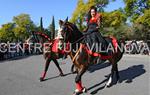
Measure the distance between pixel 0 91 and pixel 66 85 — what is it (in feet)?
8.34

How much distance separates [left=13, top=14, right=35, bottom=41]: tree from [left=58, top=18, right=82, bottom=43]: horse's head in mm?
82544

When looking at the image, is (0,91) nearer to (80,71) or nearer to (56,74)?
(80,71)

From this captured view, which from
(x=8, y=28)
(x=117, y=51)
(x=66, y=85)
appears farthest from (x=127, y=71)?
(x=8, y=28)

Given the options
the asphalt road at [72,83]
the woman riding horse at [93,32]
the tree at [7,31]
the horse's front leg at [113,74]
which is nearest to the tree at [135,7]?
the asphalt road at [72,83]

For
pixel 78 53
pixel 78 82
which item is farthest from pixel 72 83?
pixel 78 53

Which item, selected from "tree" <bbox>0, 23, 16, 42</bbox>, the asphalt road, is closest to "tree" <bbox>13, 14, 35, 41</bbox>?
"tree" <bbox>0, 23, 16, 42</bbox>

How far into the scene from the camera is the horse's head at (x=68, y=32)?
34.8ft

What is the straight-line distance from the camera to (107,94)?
10.4 metres

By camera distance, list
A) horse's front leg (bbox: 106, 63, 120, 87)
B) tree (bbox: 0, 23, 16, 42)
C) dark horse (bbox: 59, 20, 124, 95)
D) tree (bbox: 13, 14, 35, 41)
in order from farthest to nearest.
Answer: tree (bbox: 0, 23, 16, 42)
tree (bbox: 13, 14, 35, 41)
horse's front leg (bbox: 106, 63, 120, 87)
dark horse (bbox: 59, 20, 124, 95)

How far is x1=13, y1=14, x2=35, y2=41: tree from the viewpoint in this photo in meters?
92.9

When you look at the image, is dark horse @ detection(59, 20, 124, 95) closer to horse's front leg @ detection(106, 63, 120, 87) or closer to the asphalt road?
the asphalt road

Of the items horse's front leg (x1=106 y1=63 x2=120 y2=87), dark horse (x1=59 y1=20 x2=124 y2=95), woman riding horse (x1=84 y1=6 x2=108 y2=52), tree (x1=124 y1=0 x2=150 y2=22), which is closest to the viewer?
dark horse (x1=59 y1=20 x2=124 y2=95)

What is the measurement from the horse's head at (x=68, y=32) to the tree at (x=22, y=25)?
271 ft

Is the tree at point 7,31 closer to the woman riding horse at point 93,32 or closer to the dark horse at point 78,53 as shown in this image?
the woman riding horse at point 93,32
